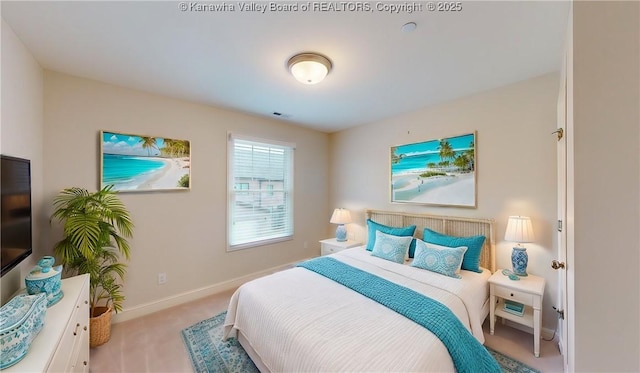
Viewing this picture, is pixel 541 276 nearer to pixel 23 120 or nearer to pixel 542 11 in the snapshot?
pixel 542 11

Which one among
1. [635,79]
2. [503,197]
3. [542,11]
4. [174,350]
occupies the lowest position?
[174,350]

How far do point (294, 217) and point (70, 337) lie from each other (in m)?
2.85

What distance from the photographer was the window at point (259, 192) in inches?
133

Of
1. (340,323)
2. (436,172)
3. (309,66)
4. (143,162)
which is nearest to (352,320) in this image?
(340,323)

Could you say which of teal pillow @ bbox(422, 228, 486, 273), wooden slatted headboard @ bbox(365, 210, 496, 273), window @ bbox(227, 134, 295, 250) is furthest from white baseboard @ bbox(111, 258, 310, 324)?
teal pillow @ bbox(422, 228, 486, 273)

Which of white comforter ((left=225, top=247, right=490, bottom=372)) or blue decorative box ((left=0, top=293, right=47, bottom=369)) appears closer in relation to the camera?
blue decorative box ((left=0, top=293, right=47, bottom=369))

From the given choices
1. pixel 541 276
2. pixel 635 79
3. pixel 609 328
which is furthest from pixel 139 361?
pixel 541 276

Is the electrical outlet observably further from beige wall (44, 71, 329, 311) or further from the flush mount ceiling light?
the flush mount ceiling light

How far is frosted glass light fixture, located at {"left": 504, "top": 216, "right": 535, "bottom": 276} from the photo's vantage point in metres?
2.17

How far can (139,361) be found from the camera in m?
1.91

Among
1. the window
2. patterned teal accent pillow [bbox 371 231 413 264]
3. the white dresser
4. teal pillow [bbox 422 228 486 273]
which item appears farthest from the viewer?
the window

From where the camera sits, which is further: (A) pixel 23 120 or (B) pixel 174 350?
(B) pixel 174 350

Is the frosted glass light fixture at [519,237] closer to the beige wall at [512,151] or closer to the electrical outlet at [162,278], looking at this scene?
the beige wall at [512,151]

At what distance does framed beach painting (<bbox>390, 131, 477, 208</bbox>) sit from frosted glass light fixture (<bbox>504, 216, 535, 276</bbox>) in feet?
1.54
